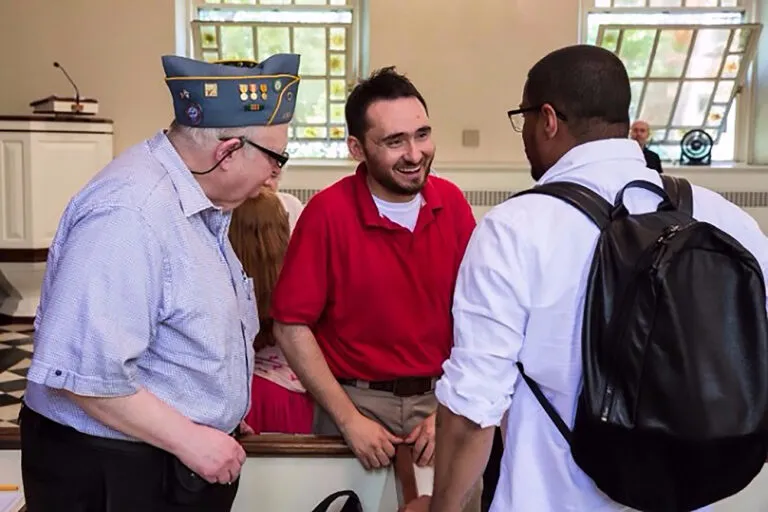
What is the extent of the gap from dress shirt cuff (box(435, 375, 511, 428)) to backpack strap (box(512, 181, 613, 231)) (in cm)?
30

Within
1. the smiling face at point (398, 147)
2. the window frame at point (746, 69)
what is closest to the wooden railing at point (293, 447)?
the smiling face at point (398, 147)

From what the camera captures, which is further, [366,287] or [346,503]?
[366,287]

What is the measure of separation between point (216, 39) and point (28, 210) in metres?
2.02

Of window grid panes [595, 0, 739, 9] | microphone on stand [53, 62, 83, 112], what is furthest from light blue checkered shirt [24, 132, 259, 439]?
window grid panes [595, 0, 739, 9]

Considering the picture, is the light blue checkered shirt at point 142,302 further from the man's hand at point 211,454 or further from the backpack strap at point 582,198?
the backpack strap at point 582,198

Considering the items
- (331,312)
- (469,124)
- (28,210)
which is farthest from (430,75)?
(331,312)

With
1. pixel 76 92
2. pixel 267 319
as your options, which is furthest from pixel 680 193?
pixel 76 92

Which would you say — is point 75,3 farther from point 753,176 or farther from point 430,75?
point 753,176

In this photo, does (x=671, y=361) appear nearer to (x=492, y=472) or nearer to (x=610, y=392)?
(x=610, y=392)

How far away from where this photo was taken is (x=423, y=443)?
200 centimetres

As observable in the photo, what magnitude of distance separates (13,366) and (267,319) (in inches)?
127

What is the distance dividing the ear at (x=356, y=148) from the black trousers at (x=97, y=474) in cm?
94

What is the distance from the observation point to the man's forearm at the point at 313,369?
6.61 feet

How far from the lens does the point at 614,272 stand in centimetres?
126
